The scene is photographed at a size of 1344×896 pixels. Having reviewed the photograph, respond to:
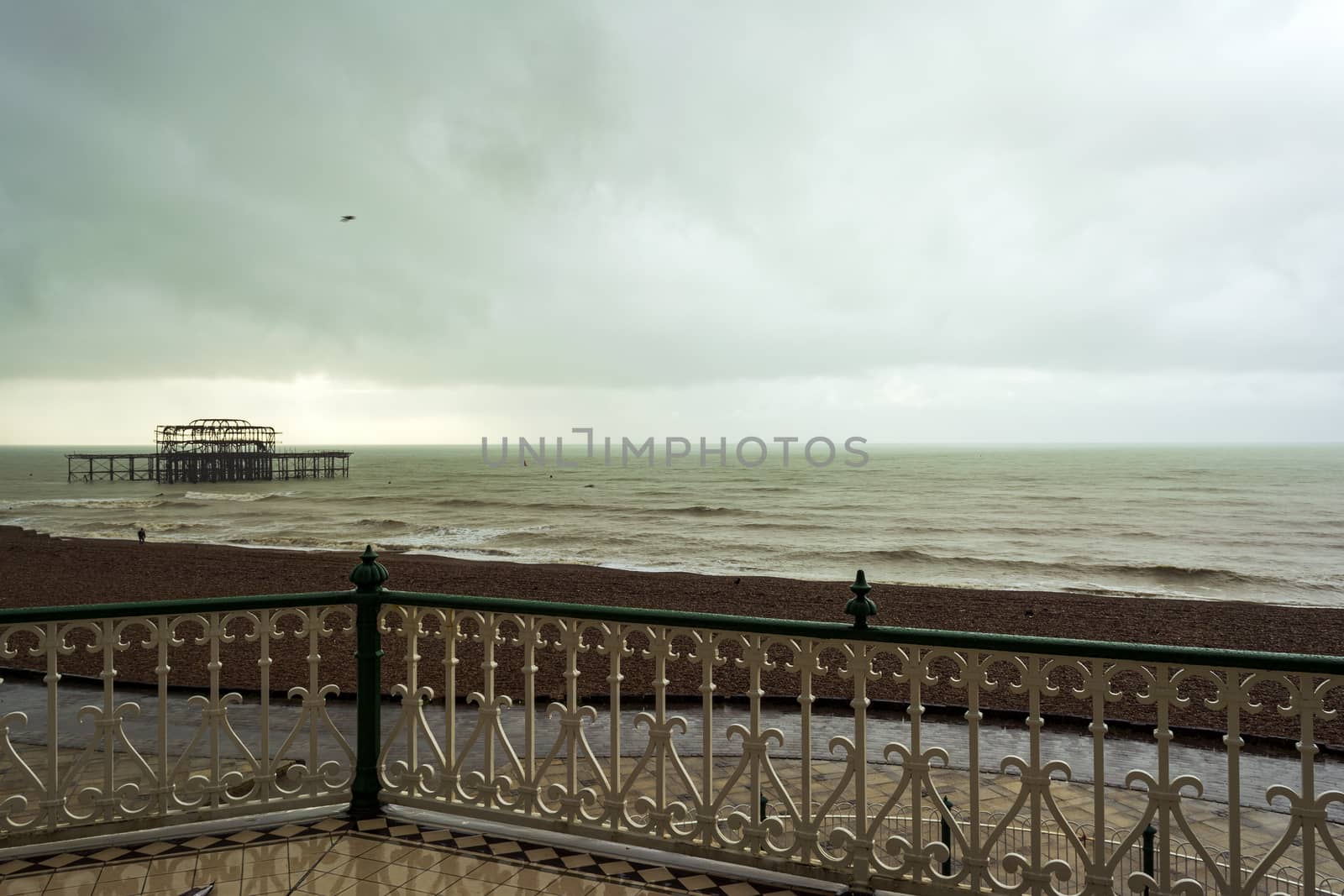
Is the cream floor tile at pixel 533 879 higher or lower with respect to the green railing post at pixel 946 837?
higher

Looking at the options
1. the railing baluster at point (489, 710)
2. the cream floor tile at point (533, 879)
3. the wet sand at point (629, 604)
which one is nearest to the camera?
the cream floor tile at point (533, 879)

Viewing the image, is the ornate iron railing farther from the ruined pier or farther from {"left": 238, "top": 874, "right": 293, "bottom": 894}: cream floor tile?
the ruined pier

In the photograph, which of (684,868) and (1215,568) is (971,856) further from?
(1215,568)

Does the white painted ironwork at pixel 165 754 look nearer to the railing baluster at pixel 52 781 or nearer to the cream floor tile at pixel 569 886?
the railing baluster at pixel 52 781

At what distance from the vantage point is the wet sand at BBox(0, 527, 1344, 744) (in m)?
10.2

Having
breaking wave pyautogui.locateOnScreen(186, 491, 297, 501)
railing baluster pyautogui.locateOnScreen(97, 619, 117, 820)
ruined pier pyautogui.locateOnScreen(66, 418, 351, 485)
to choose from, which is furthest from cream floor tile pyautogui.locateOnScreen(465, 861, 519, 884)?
ruined pier pyautogui.locateOnScreen(66, 418, 351, 485)

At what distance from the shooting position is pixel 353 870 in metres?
3.16

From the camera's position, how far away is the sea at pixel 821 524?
25.4 meters

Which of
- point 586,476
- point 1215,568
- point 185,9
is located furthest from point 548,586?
point 586,476

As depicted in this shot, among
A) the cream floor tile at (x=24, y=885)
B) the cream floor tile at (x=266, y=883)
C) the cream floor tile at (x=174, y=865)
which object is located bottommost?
the cream floor tile at (x=266, y=883)

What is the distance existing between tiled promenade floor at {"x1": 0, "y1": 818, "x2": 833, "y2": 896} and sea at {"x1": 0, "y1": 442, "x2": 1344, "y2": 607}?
67.8 ft

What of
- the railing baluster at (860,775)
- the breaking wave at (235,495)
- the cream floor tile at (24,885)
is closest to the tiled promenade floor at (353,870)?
the cream floor tile at (24,885)

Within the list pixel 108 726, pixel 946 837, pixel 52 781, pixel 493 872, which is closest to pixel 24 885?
pixel 52 781

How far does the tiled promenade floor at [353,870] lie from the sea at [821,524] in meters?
20.7
